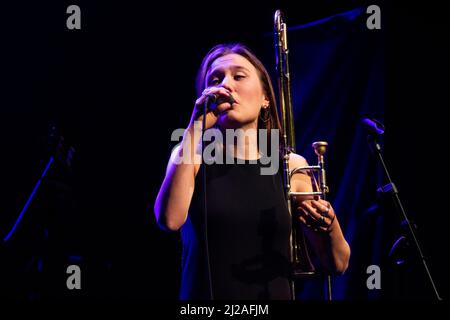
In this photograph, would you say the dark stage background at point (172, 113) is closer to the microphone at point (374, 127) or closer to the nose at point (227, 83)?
the microphone at point (374, 127)

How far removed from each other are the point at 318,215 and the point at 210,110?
1.73 feet

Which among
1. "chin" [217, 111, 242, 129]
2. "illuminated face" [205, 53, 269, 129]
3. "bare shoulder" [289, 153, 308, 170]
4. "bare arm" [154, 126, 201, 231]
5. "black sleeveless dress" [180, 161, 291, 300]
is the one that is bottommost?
"black sleeveless dress" [180, 161, 291, 300]

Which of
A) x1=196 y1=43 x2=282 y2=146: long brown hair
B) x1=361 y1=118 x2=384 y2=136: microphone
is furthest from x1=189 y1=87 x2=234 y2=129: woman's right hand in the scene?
x1=361 y1=118 x2=384 y2=136: microphone

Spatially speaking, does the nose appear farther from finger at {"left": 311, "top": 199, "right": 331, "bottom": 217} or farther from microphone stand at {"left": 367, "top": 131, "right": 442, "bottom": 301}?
microphone stand at {"left": 367, "top": 131, "right": 442, "bottom": 301}

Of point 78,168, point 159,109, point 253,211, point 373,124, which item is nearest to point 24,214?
point 78,168

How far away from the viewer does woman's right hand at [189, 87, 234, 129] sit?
1516 mm

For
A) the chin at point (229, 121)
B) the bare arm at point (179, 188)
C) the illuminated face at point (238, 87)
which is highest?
the illuminated face at point (238, 87)

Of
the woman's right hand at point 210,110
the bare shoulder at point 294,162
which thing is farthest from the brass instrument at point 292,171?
the woman's right hand at point 210,110

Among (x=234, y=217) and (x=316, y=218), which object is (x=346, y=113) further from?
(x=234, y=217)

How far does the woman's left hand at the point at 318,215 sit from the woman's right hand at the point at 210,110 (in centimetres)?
44

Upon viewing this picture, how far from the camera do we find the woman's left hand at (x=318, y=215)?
1576 mm

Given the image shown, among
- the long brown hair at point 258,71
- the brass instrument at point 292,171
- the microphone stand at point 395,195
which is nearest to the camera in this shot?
the brass instrument at point 292,171

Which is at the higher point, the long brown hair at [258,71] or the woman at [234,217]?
the long brown hair at [258,71]

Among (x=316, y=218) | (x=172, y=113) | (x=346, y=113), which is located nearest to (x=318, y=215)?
(x=316, y=218)
